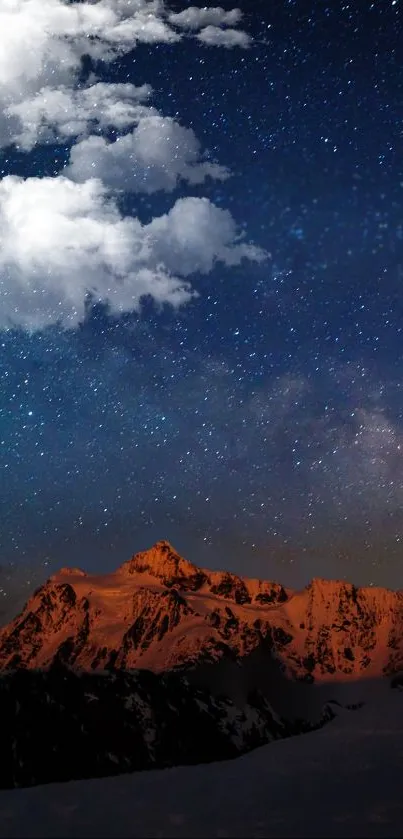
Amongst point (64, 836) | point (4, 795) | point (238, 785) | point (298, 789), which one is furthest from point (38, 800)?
point (298, 789)

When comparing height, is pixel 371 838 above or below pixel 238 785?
below

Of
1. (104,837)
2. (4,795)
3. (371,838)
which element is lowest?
(371,838)

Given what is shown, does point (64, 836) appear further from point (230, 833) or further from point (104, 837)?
point (230, 833)

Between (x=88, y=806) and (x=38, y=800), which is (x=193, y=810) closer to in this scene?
(x=88, y=806)

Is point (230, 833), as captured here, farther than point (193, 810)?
No

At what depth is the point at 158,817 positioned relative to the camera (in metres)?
160

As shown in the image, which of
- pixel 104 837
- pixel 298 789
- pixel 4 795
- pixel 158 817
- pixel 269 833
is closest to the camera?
pixel 269 833

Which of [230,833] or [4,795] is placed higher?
[4,795]

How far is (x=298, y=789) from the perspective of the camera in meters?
175

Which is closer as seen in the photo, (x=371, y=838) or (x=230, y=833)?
(x=371, y=838)

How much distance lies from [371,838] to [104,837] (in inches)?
2189

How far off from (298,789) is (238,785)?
24.1 metres

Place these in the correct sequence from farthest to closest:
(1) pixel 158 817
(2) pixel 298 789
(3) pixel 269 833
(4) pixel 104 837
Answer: (2) pixel 298 789 → (1) pixel 158 817 → (4) pixel 104 837 → (3) pixel 269 833

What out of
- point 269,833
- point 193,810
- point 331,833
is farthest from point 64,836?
point 331,833
